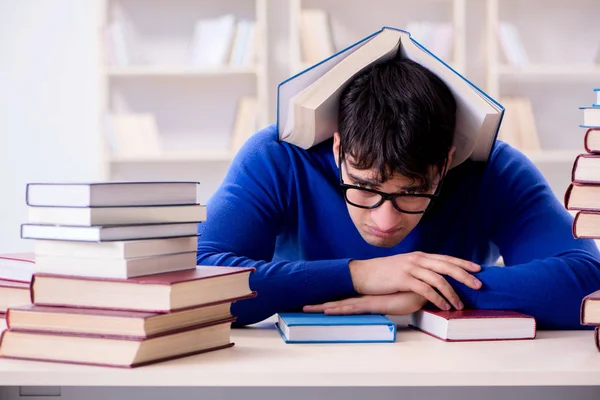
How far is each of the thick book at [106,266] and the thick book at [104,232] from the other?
0.03 metres

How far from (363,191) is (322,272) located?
17 centimetres

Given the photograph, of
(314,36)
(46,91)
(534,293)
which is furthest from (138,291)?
(46,91)

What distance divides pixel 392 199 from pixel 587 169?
14.8 inches

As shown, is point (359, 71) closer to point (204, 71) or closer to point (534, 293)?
point (534, 293)

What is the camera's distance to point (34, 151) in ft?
13.3

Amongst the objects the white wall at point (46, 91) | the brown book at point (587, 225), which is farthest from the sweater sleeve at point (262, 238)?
the white wall at point (46, 91)

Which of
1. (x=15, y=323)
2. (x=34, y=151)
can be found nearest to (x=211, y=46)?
(x=34, y=151)

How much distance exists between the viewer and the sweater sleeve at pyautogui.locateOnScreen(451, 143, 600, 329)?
1271 mm

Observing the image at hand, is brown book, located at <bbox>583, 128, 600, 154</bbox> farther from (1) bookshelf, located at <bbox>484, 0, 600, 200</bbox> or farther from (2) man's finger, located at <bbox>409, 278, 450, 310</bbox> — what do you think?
(1) bookshelf, located at <bbox>484, 0, 600, 200</bbox>

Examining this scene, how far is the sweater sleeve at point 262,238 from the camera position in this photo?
1293 mm

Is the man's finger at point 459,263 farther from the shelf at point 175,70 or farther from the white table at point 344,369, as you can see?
Result: the shelf at point 175,70

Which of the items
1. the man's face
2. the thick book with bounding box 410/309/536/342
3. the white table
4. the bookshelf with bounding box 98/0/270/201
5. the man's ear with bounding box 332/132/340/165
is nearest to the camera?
the white table

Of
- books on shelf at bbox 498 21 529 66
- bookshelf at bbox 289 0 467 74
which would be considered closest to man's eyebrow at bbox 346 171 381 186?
bookshelf at bbox 289 0 467 74

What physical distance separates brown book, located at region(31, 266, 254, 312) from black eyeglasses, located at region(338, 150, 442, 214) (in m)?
0.38
